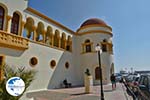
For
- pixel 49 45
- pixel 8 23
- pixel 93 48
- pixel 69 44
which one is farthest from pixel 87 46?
pixel 8 23

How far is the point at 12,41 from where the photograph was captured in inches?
535

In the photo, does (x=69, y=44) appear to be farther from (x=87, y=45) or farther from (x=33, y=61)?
(x=33, y=61)

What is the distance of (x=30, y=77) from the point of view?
632cm

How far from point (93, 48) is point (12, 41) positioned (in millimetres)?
14448

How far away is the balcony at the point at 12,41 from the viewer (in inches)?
503

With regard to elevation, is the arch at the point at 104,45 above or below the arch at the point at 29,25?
below

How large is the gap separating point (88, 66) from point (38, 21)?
11364 mm

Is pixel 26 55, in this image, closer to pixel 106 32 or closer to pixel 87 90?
pixel 87 90

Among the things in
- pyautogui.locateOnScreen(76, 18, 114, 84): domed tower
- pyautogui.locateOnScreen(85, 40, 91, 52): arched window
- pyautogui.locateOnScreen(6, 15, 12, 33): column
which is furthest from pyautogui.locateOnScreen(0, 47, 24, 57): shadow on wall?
pyautogui.locateOnScreen(85, 40, 91, 52): arched window

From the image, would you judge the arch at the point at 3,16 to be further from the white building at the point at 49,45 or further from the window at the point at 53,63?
the window at the point at 53,63

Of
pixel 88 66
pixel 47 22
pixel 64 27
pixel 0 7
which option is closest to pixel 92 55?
pixel 88 66

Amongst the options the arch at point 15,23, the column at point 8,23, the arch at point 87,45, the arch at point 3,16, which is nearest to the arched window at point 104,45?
the arch at point 87,45

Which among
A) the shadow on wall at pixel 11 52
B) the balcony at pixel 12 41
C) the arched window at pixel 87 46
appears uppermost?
the arched window at pixel 87 46

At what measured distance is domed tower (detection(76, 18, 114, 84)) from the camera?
2459cm
